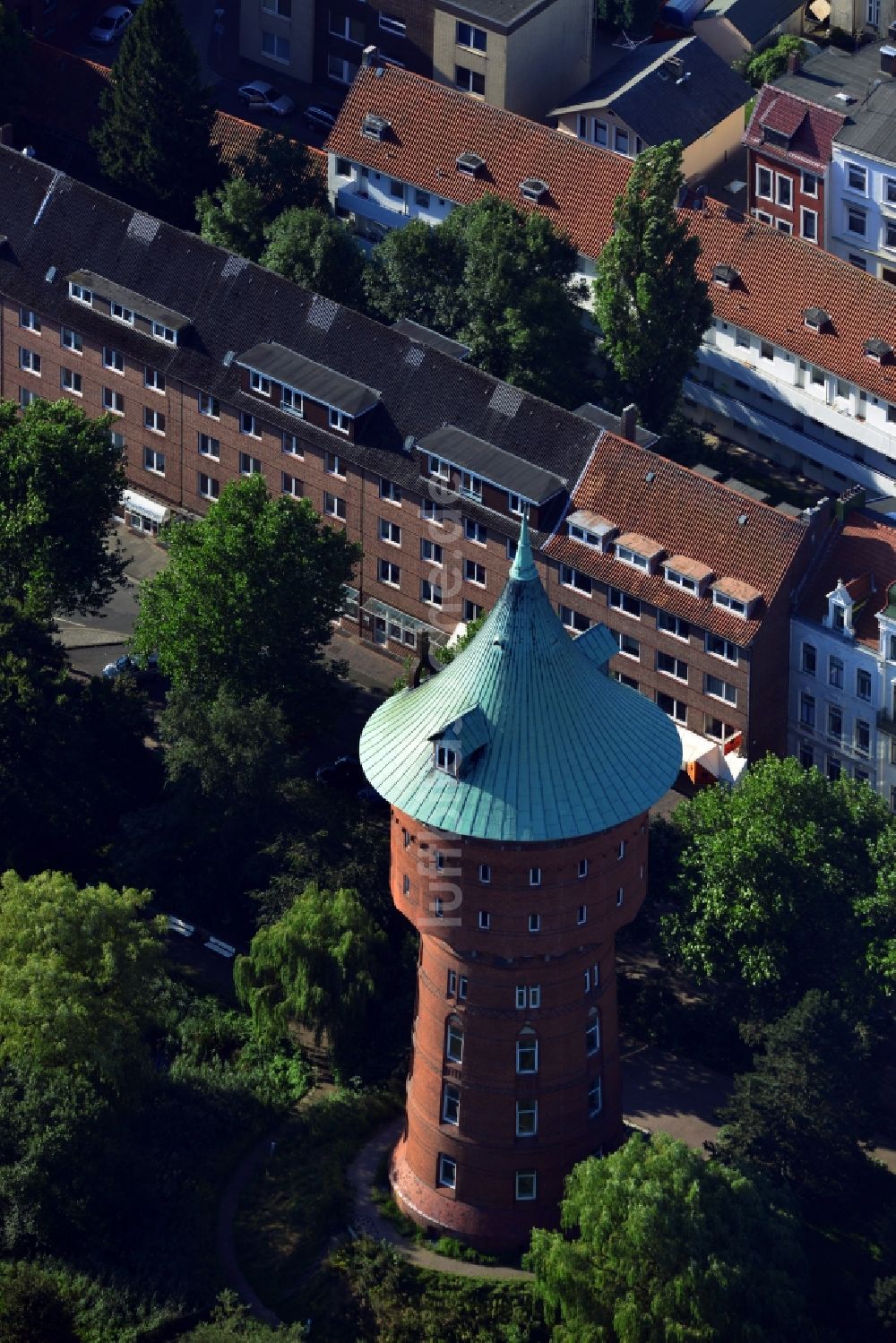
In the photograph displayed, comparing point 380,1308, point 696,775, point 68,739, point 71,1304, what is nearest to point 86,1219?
point 71,1304

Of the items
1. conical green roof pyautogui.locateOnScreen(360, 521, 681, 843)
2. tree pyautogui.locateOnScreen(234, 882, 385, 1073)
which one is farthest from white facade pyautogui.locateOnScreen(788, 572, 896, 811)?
conical green roof pyautogui.locateOnScreen(360, 521, 681, 843)

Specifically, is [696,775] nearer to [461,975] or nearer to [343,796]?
[343,796]

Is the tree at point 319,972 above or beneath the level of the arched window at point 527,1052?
beneath

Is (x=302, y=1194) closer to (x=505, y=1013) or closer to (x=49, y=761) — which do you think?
(x=505, y=1013)

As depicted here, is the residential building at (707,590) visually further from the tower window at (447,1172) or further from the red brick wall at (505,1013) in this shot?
the tower window at (447,1172)

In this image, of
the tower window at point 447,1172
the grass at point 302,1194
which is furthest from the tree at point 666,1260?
the grass at point 302,1194

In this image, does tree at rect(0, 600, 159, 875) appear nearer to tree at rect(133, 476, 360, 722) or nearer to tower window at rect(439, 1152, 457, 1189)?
tree at rect(133, 476, 360, 722)

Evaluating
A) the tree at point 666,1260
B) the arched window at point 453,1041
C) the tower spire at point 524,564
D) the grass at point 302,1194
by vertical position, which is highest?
the tower spire at point 524,564
